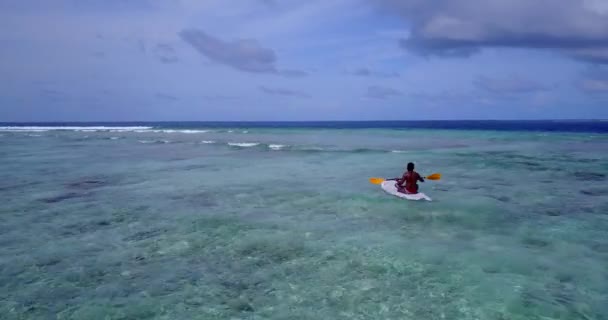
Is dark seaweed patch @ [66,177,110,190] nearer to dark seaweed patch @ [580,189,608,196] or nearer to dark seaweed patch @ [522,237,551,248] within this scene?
dark seaweed patch @ [522,237,551,248]

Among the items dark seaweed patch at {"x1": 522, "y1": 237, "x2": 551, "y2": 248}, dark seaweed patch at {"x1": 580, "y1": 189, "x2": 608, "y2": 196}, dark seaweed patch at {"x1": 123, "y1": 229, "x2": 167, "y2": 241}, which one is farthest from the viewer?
dark seaweed patch at {"x1": 580, "y1": 189, "x2": 608, "y2": 196}

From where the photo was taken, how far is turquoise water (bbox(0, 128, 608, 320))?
6781mm

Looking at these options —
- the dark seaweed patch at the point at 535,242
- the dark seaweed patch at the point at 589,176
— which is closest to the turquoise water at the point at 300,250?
the dark seaweed patch at the point at 535,242

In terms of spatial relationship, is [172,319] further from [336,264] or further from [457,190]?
[457,190]

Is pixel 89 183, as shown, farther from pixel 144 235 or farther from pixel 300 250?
pixel 300 250

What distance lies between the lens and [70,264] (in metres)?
8.35

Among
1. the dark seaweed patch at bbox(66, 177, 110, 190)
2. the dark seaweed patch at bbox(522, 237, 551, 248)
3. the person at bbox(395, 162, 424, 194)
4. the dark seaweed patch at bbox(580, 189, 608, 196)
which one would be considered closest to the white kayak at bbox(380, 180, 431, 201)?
the person at bbox(395, 162, 424, 194)

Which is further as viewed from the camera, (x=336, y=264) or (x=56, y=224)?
(x=56, y=224)

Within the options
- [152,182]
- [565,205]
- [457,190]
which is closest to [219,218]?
[152,182]

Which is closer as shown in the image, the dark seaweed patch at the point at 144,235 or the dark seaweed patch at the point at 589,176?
the dark seaweed patch at the point at 144,235

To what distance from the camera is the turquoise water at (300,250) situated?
6.78 m

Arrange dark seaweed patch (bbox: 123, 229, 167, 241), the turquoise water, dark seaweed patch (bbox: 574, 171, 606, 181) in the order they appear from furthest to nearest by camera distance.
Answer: dark seaweed patch (bbox: 574, 171, 606, 181) < dark seaweed patch (bbox: 123, 229, 167, 241) < the turquoise water

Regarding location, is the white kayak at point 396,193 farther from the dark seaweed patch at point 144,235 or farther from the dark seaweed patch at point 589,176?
the dark seaweed patch at point 589,176

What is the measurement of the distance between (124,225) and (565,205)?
1330cm
